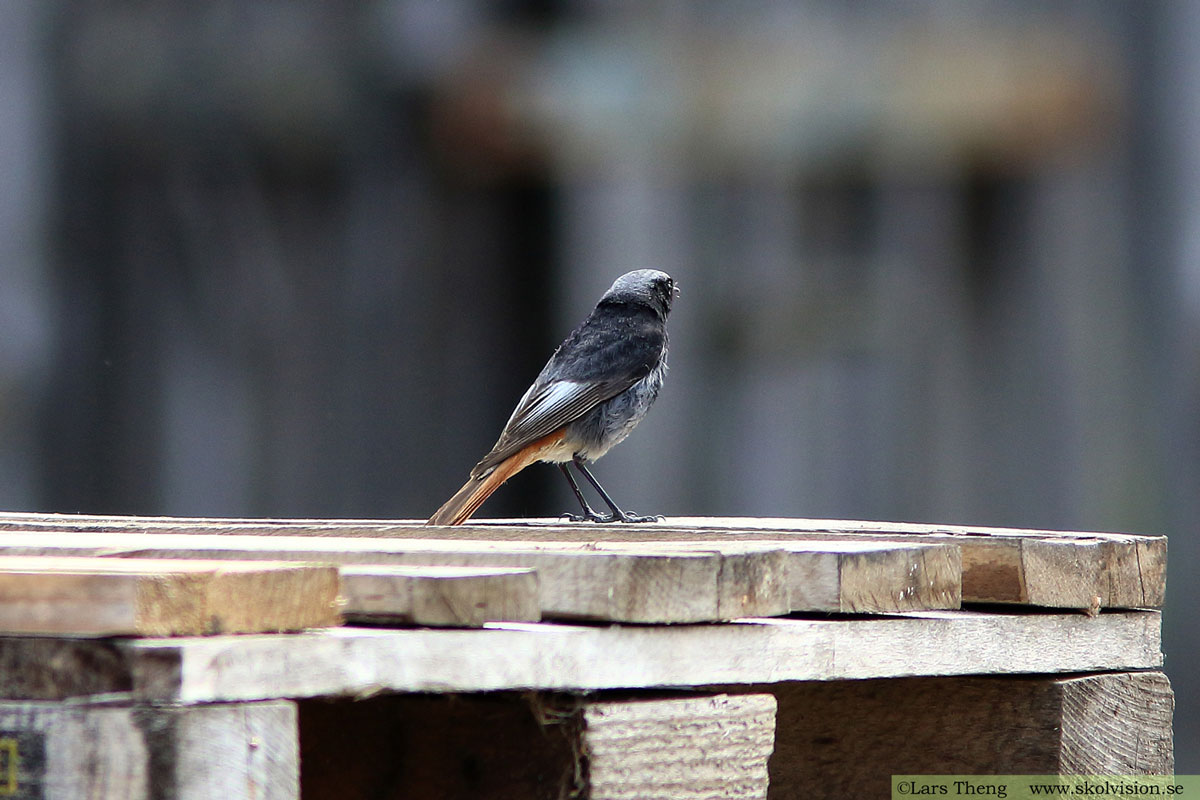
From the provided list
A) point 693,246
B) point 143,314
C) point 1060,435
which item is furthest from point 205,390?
point 1060,435

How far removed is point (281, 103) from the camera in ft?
21.6

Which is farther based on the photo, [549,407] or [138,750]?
[549,407]

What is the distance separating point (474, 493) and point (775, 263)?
7.17 feet

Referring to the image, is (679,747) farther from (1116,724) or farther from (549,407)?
(549,407)

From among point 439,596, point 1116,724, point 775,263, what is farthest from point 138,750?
point 775,263

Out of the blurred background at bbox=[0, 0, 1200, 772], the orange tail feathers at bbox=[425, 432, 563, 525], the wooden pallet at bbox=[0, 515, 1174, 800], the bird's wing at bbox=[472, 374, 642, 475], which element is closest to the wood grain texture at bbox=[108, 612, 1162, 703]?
the wooden pallet at bbox=[0, 515, 1174, 800]

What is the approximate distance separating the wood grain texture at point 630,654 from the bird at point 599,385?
6.35 ft

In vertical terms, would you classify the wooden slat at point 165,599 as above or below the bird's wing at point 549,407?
below

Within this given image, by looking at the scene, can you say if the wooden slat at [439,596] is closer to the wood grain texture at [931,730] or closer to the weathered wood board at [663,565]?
the weathered wood board at [663,565]

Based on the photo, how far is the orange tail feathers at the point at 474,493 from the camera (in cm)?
413

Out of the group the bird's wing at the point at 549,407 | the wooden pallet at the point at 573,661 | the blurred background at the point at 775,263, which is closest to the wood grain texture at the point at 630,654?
the wooden pallet at the point at 573,661

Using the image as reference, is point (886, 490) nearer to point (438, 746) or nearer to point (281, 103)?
point (281, 103)

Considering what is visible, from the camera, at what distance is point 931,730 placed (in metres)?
2.89

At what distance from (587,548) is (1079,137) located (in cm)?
417
